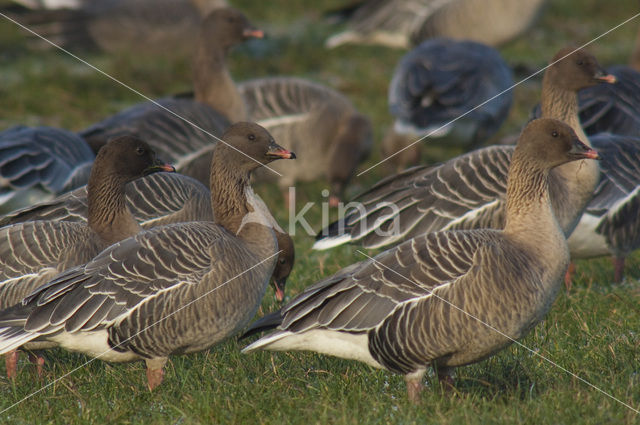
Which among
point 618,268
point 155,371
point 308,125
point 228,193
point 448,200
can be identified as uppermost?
point 228,193

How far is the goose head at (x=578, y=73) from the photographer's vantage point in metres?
7.26

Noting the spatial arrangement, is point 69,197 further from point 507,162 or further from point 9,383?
point 507,162

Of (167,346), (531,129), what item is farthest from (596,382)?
(167,346)

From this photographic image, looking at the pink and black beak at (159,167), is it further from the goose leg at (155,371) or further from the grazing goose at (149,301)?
the goose leg at (155,371)

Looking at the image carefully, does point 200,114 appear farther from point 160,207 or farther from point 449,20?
point 449,20

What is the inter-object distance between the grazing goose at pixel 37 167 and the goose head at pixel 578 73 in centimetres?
415

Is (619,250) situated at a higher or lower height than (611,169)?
lower

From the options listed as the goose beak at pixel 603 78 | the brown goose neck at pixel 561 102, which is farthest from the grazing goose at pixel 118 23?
the goose beak at pixel 603 78

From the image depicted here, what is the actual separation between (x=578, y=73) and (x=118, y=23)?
7781mm

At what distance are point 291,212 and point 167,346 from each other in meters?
4.87

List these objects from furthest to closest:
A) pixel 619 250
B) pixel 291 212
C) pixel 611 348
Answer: pixel 291 212 → pixel 619 250 → pixel 611 348

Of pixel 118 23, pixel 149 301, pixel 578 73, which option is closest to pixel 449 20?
pixel 118 23

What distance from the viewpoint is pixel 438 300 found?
186 inches

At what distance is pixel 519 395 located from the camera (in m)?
4.68
